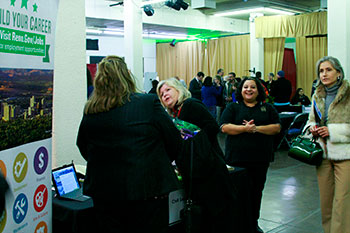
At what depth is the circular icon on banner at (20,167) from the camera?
1.78 m

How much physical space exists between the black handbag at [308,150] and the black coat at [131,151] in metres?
1.38

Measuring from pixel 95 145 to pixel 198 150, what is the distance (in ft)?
2.38

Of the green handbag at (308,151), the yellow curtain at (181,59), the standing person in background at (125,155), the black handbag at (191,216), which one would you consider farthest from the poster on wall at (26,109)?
the yellow curtain at (181,59)

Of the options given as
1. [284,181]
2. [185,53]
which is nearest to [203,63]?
[185,53]

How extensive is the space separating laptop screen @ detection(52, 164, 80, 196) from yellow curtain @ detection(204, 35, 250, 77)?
12.6 meters

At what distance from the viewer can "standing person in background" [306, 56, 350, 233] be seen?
9.59ft

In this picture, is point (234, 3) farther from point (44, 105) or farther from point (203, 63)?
point (44, 105)

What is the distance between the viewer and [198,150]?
2490 millimetres

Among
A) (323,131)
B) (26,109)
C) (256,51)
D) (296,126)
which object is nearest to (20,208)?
(26,109)

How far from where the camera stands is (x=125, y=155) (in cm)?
195

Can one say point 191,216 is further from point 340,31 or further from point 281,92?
point 281,92

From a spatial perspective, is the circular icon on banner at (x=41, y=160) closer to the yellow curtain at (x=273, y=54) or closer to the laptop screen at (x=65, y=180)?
the laptop screen at (x=65, y=180)

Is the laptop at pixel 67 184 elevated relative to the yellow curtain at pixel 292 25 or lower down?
lower down

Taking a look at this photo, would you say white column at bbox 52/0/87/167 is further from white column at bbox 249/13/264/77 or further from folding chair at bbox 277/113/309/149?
white column at bbox 249/13/264/77
